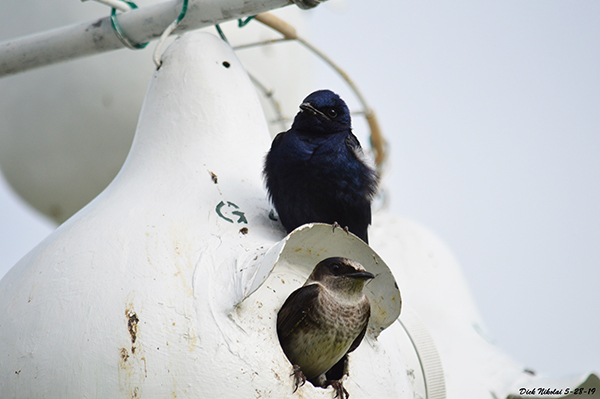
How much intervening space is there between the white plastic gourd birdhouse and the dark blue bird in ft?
0.34

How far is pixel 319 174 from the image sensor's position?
1978 mm

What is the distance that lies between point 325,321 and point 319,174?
1.40 ft

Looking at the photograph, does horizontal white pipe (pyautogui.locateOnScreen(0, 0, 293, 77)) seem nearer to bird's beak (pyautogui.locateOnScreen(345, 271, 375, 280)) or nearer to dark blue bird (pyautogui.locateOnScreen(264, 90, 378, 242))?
dark blue bird (pyautogui.locateOnScreen(264, 90, 378, 242))

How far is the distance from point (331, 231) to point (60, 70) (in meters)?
2.03

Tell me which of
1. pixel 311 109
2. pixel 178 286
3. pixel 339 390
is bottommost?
pixel 339 390

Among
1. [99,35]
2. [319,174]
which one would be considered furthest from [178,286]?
[99,35]

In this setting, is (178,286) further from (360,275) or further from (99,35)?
(99,35)

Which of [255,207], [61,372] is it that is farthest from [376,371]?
[61,372]

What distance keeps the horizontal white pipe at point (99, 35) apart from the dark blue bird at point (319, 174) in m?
0.43

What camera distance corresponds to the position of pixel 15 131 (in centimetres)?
340

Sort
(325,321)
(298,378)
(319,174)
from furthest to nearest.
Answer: (319,174) < (325,321) < (298,378)

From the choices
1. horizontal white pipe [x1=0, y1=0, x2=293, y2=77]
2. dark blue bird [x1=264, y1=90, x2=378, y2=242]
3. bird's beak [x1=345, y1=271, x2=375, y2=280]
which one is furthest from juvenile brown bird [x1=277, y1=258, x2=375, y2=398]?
horizontal white pipe [x1=0, y1=0, x2=293, y2=77]

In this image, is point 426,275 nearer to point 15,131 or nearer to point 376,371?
point 376,371

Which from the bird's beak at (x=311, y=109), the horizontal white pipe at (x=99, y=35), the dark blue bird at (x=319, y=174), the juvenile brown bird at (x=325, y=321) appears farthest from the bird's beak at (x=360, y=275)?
the horizontal white pipe at (x=99, y=35)
